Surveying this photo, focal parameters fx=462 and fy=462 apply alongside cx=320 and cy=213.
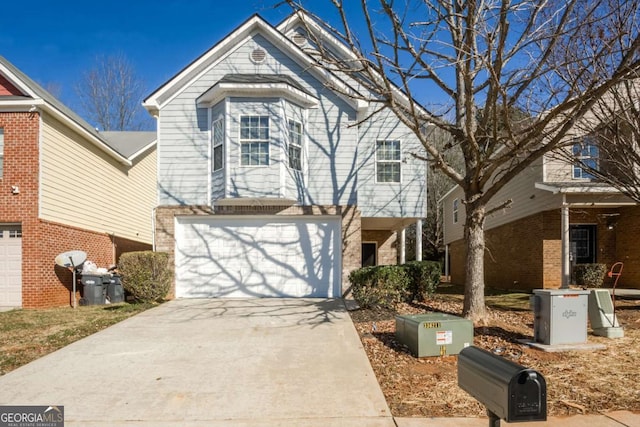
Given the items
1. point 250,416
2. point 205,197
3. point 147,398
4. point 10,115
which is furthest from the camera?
point 205,197

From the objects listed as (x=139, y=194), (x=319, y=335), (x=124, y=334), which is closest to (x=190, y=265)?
(x=124, y=334)

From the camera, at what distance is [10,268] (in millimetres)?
12055

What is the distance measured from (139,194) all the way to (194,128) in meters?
7.40

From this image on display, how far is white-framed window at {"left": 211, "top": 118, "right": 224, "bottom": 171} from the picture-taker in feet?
42.0

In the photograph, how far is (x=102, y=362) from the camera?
22.1ft

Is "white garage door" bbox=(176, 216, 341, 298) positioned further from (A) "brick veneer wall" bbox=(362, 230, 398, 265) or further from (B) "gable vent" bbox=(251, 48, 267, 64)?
(A) "brick veneer wall" bbox=(362, 230, 398, 265)

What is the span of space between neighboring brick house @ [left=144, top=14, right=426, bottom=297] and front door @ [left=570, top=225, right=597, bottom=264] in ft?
28.9

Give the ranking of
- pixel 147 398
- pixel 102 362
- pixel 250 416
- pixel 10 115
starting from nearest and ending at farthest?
pixel 250 416
pixel 147 398
pixel 102 362
pixel 10 115

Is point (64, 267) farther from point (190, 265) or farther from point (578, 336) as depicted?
point (578, 336)

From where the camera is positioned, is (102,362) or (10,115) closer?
(102,362)

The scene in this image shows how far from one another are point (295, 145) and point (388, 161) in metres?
2.90

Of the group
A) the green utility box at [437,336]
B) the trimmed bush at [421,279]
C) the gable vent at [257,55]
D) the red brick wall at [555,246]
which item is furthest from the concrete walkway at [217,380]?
the red brick wall at [555,246]

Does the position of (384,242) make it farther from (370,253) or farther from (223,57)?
(223,57)

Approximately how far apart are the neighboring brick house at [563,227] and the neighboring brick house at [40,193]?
43.4 feet
